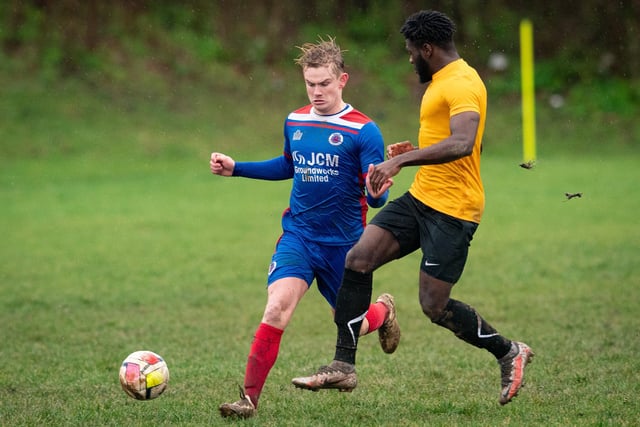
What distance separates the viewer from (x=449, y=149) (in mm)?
5777

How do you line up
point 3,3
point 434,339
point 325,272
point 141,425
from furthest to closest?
point 3,3 < point 434,339 < point 325,272 < point 141,425

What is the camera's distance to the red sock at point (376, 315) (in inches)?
281

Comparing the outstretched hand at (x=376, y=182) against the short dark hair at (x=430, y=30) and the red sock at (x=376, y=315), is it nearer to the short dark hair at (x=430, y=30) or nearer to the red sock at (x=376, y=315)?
the short dark hair at (x=430, y=30)

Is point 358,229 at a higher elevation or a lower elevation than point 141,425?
higher

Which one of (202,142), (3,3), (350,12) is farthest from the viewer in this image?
(350,12)

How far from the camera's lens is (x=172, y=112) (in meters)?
26.5

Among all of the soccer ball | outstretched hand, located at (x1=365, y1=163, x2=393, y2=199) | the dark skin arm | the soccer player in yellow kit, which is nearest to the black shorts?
the soccer player in yellow kit

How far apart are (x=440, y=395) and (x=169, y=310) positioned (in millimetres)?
4513

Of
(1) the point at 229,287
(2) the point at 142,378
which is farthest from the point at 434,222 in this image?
(1) the point at 229,287

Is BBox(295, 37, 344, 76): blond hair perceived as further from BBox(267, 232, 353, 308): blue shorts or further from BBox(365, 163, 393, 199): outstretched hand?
BBox(267, 232, 353, 308): blue shorts

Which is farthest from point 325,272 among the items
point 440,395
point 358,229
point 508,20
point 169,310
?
point 508,20

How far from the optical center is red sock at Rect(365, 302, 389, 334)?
7145 millimetres

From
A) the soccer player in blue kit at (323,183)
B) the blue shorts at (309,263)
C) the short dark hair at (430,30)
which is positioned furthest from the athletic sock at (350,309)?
the short dark hair at (430,30)

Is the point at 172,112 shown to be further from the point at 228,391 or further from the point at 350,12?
the point at 228,391
